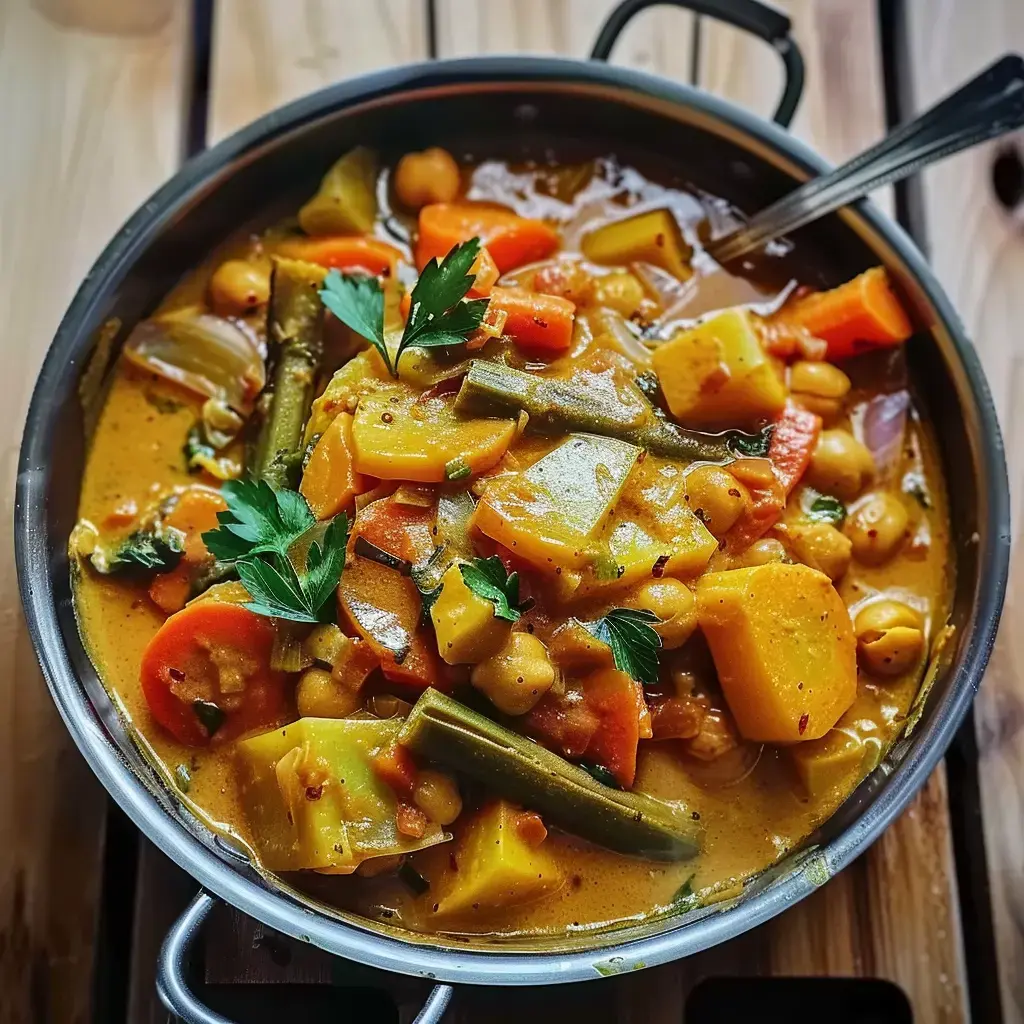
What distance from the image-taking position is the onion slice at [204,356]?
2920 mm

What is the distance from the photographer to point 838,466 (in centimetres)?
284

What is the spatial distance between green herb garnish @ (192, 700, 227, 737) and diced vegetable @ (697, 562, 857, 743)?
1134 millimetres

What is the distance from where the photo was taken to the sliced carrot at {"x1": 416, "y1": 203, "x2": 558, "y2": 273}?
3010 millimetres

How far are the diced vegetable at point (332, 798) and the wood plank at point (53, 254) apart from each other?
0.65 meters

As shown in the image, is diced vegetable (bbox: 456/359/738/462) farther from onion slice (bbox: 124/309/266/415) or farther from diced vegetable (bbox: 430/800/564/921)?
diced vegetable (bbox: 430/800/564/921)

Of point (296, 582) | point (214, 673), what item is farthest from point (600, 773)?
point (214, 673)

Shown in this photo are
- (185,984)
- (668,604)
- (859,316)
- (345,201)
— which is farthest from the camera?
(345,201)

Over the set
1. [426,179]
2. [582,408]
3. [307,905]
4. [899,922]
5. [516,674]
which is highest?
[426,179]

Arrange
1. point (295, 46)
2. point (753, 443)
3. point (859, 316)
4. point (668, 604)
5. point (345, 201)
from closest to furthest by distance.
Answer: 1. point (668, 604)
2. point (753, 443)
3. point (859, 316)
4. point (345, 201)
5. point (295, 46)

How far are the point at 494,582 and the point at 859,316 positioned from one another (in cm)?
129

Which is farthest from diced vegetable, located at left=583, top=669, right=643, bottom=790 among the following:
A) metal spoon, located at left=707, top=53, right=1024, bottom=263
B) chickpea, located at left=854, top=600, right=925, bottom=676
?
metal spoon, located at left=707, top=53, right=1024, bottom=263

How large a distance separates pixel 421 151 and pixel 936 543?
1793 millimetres

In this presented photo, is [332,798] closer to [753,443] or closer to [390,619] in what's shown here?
[390,619]

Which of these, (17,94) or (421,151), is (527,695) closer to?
(421,151)
